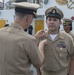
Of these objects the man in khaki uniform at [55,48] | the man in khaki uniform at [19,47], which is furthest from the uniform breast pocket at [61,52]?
the man in khaki uniform at [19,47]

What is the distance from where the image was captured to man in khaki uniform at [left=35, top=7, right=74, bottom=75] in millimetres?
3905

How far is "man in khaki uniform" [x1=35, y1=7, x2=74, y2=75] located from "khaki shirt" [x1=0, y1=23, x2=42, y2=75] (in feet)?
3.91

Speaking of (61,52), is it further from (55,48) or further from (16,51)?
(16,51)

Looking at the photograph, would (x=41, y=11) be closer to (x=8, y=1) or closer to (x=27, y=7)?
(x=8, y=1)

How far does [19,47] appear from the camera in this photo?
264cm

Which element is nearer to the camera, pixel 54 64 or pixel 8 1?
pixel 54 64

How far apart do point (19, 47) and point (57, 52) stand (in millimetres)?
1421

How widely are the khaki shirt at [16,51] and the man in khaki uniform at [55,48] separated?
1.19 metres

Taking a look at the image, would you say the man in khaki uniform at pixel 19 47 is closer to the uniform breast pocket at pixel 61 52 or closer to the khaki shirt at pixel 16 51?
the khaki shirt at pixel 16 51

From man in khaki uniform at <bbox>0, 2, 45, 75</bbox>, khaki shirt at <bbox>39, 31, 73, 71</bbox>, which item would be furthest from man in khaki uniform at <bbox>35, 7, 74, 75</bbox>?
man in khaki uniform at <bbox>0, 2, 45, 75</bbox>

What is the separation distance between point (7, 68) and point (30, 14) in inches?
26.0

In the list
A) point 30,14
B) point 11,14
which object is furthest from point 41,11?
point 30,14

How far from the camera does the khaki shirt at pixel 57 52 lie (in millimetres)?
3924

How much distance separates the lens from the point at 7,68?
2.70m
